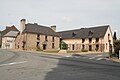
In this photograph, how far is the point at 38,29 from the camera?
58531mm

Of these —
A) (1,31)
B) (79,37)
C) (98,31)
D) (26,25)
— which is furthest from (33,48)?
(1,31)

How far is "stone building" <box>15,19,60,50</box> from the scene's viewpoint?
54.8 metres

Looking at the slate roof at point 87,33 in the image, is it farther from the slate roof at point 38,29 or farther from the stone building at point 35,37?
the slate roof at point 38,29

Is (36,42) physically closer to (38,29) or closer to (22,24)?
(38,29)

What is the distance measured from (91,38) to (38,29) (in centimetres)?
1709

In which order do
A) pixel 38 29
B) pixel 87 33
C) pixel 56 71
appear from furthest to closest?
pixel 87 33 < pixel 38 29 < pixel 56 71

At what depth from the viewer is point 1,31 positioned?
8531 centimetres

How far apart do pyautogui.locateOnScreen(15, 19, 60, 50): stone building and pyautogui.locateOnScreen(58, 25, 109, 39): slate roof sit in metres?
5.84

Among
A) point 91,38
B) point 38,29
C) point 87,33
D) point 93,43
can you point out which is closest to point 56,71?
point 93,43

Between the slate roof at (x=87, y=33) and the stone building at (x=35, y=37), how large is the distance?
5.84 m

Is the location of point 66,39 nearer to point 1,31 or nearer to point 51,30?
point 51,30

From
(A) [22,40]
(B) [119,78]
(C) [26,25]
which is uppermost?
(C) [26,25]

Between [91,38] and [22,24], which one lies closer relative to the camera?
[22,24]

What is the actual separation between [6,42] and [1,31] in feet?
46.1
